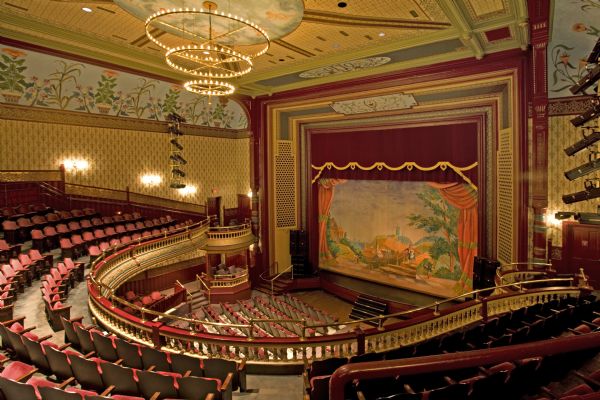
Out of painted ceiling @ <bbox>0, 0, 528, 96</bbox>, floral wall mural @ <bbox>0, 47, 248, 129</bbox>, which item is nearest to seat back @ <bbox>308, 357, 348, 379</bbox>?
painted ceiling @ <bbox>0, 0, 528, 96</bbox>

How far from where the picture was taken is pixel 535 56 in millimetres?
6754

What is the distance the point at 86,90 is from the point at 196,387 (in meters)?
11.5

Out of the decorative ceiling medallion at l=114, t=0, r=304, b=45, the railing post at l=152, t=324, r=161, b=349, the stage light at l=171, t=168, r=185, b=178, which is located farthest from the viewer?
the stage light at l=171, t=168, r=185, b=178

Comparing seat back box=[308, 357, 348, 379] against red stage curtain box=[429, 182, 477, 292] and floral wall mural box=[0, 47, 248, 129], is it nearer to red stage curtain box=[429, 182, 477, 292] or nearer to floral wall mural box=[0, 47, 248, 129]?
red stage curtain box=[429, 182, 477, 292]

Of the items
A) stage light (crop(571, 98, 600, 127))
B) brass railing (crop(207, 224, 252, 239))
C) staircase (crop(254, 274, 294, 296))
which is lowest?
staircase (crop(254, 274, 294, 296))

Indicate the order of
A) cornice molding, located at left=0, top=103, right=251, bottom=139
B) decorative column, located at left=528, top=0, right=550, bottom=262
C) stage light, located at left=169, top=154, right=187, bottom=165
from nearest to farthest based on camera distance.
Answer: decorative column, located at left=528, top=0, right=550, bottom=262
cornice molding, located at left=0, top=103, right=251, bottom=139
stage light, located at left=169, top=154, right=187, bottom=165

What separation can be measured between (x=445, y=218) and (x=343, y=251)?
357 centimetres

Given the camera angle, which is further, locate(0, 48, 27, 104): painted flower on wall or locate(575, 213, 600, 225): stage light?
locate(0, 48, 27, 104): painted flower on wall

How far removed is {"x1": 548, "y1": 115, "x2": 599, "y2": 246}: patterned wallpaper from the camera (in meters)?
7.59

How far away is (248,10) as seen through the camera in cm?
654

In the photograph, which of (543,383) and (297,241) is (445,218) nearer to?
(297,241)

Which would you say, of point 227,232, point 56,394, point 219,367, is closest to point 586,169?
point 219,367

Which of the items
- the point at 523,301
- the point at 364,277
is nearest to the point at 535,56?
the point at 523,301

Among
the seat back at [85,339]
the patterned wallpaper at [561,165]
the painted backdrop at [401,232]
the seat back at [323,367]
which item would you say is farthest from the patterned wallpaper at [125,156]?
the patterned wallpaper at [561,165]
